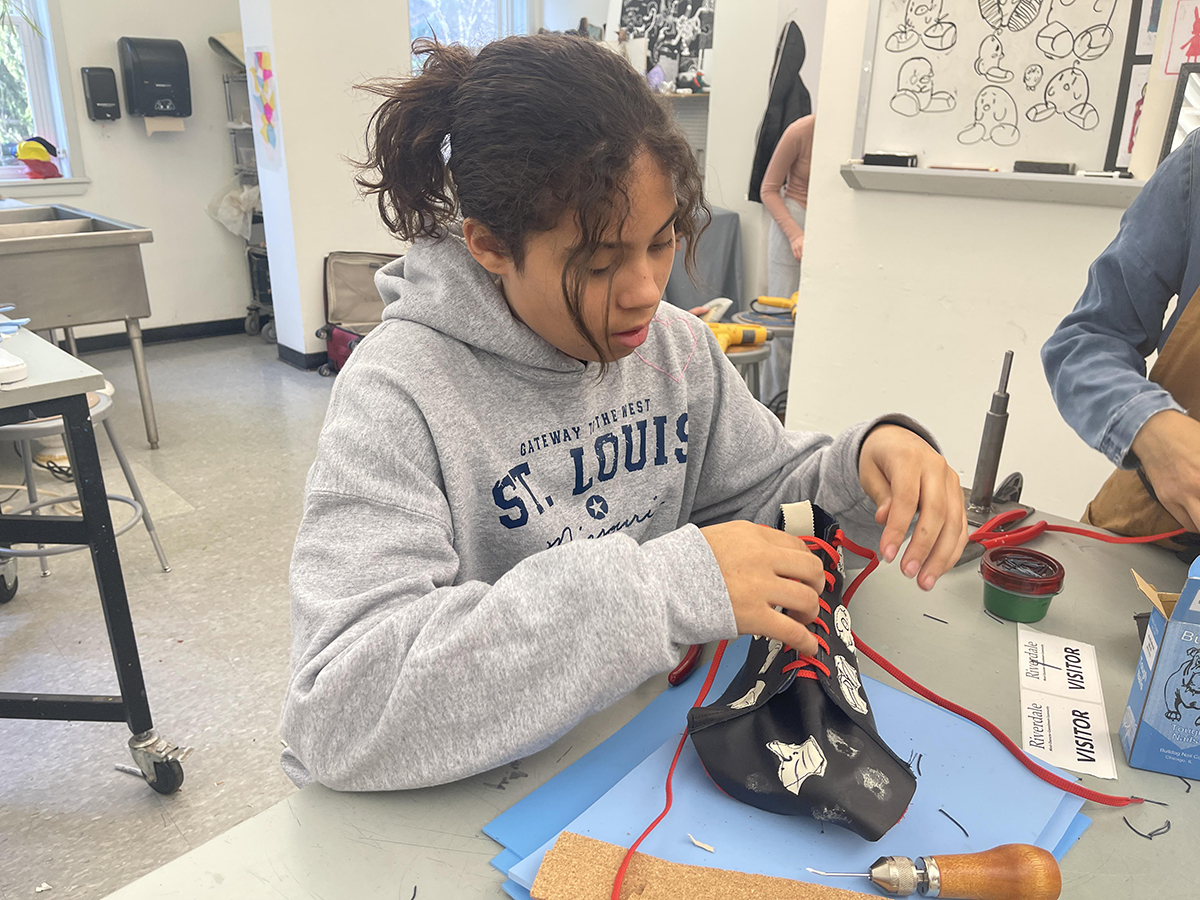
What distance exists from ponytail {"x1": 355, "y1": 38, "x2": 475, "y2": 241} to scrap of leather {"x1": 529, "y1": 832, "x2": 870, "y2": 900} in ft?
1.82

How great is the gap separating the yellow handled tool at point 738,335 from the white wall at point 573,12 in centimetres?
366

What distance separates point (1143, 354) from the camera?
1.08 metres

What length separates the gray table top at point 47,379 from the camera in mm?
1393

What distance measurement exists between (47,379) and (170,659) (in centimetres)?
82

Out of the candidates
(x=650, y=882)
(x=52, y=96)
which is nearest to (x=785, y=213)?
(x=650, y=882)

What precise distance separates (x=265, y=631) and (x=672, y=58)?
154 inches

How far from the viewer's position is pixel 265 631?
6.88 feet

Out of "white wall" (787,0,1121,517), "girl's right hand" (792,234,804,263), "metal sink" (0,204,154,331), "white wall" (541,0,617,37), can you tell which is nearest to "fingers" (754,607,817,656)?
"white wall" (787,0,1121,517)

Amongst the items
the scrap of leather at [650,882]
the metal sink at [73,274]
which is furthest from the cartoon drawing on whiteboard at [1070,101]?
the metal sink at [73,274]

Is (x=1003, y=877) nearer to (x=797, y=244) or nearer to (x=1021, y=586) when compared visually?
(x=1021, y=586)

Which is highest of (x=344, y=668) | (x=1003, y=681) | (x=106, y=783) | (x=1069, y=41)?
(x=1069, y=41)

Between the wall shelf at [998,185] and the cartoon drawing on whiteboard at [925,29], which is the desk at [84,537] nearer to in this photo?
the wall shelf at [998,185]

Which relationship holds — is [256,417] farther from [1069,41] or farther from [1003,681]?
[1003,681]

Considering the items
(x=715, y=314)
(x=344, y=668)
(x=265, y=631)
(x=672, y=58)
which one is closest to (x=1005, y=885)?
(x=344, y=668)
